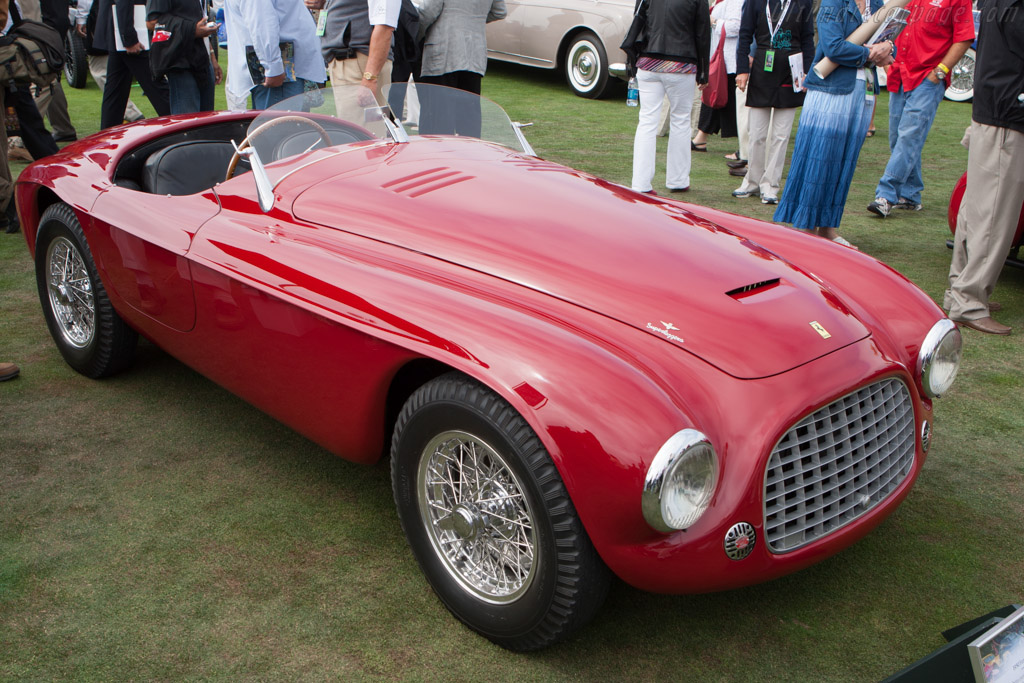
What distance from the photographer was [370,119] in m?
3.54

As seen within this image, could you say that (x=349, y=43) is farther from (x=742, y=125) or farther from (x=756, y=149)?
(x=742, y=125)

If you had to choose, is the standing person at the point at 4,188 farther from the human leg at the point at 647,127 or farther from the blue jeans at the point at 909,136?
the blue jeans at the point at 909,136

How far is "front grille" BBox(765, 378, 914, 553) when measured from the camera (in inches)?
82.6

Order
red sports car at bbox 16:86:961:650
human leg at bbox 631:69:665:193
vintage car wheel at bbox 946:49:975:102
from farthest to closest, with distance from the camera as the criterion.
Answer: vintage car wheel at bbox 946:49:975:102
human leg at bbox 631:69:665:193
red sports car at bbox 16:86:961:650

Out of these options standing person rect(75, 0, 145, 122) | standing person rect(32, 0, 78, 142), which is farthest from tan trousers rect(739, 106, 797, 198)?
standing person rect(32, 0, 78, 142)

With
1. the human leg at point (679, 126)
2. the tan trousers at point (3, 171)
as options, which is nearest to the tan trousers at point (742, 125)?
the human leg at point (679, 126)

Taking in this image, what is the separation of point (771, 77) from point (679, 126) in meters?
0.77

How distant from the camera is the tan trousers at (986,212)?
14.0 ft

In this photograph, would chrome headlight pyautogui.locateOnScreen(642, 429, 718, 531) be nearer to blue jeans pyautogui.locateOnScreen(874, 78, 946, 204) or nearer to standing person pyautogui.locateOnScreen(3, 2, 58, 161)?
blue jeans pyautogui.locateOnScreen(874, 78, 946, 204)

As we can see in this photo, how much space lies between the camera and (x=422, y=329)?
226 centimetres

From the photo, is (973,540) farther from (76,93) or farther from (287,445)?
(76,93)

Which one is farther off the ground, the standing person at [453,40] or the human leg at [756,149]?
the standing person at [453,40]

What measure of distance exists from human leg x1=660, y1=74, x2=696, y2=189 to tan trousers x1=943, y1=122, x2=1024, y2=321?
102 inches

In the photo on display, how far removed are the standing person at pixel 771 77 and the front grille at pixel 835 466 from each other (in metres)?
4.64
